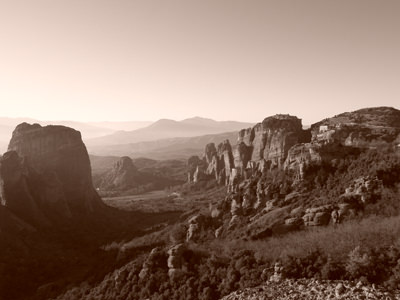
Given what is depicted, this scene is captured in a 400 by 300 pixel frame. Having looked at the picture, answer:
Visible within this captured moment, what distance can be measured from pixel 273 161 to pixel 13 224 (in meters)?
74.2

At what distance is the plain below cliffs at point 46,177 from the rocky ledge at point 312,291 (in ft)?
268

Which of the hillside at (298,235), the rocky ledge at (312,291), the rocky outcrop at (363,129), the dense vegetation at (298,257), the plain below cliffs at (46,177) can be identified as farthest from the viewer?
the plain below cliffs at (46,177)

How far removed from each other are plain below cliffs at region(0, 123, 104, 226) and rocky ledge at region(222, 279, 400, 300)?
8182cm

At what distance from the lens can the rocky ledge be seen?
4409 cm

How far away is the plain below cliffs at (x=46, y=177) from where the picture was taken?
11231cm

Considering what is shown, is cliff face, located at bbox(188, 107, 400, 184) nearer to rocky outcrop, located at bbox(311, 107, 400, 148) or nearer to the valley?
rocky outcrop, located at bbox(311, 107, 400, 148)

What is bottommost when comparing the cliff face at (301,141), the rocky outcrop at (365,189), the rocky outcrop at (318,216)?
the rocky outcrop at (318,216)

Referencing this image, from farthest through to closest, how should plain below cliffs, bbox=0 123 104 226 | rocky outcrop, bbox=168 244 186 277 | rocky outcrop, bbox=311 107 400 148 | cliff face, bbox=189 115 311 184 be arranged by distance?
cliff face, bbox=189 115 311 184 < plain below cliffs, bbox=0 123 104 226 < rocky outcrop, bbox=311 107 400 148 < rocky outcrop, bbox=168 244 186 277

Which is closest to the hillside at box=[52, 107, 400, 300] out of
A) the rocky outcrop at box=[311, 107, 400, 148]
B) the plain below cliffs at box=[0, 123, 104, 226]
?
the rocky outcrop at box=[311, 107, 400, 148]

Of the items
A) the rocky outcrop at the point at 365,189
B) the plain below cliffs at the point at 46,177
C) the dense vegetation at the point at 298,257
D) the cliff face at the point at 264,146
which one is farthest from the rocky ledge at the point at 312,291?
the plain below cliffs at the point at 46,177

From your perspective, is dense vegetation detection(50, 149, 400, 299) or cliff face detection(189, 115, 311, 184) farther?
cliff face detection(189, 115, 311, 184)

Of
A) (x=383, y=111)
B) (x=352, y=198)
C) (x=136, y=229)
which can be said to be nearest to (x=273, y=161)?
(x=383, y=111)

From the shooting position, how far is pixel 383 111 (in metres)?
120

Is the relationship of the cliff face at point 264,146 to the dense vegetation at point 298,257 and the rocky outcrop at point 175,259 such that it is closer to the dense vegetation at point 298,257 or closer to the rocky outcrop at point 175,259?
the dense vegetation at point 298,257
